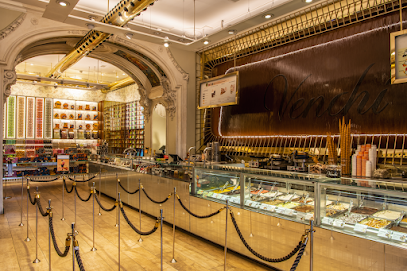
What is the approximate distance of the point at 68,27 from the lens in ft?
20.4

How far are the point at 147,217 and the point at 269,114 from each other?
326 cm

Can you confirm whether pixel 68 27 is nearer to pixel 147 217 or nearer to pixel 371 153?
pixel 147 217

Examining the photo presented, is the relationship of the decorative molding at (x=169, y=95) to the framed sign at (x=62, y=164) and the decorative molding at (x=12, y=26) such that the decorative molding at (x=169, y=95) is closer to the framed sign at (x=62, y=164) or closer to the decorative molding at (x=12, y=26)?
the framed sign at (x=62, y=164)

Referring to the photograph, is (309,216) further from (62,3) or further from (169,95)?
(169,95)

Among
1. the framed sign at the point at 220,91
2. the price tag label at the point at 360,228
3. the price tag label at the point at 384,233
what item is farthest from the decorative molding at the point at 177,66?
the price tag label at the point at 384,233

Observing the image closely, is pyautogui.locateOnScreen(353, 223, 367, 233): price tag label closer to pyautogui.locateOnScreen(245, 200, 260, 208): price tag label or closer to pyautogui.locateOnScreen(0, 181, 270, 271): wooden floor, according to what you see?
pyautogui.locateOnScreen(245, 200, 260, 208): price tag label

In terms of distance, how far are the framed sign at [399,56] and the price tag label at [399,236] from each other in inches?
84.9

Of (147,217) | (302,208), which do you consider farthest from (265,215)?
(147,217)

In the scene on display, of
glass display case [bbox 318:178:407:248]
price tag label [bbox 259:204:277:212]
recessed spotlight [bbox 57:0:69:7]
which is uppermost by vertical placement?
recessed spotlight [bbox 57:0:69:7]

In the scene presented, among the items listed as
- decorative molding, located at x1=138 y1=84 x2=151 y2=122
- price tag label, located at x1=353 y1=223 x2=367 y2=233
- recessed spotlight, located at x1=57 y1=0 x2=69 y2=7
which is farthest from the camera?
decorative molding, located at x1=138 y1=84 x2=151 y2=122

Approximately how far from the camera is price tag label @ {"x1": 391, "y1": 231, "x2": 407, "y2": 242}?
2233 mm

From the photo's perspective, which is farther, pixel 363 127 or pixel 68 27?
pixel 68 27

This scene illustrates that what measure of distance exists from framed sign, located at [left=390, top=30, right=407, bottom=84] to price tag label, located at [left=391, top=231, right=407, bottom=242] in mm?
2158

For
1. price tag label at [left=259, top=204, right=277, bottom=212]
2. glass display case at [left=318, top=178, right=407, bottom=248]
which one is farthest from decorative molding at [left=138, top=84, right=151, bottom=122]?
glass display case at [left=318, top=178, right=407, bottom=248]
